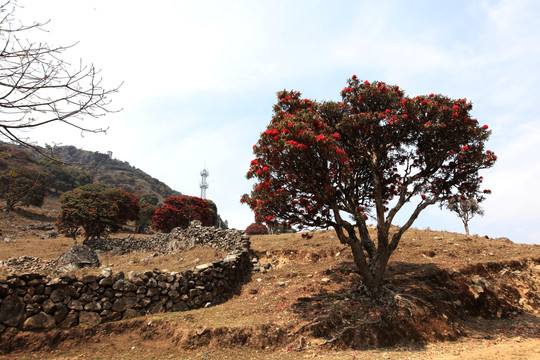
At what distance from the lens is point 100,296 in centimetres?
1004

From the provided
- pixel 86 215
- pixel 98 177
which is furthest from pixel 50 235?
pixel 98 177

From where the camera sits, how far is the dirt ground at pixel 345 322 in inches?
337

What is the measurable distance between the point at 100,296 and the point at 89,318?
2.35 ft

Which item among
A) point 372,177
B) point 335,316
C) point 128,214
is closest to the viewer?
point 335,316

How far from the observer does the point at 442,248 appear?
652 inches

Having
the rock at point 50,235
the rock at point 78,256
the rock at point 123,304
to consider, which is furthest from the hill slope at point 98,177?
the rock at point 123,304

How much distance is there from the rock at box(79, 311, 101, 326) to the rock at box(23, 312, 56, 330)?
0.72m

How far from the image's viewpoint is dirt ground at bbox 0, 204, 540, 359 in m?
8.56

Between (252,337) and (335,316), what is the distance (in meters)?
2.84

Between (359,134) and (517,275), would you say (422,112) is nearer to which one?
(359,134)

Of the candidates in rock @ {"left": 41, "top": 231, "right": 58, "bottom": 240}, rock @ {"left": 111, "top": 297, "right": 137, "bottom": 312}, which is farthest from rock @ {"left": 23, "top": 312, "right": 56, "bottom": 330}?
rock @ {"left": 41, "top": 231, "right": 58, "bottom": 240}

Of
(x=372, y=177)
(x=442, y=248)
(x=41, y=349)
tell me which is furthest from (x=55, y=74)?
(x=442, y=248)

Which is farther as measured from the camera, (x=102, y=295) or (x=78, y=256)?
(x=78, y=256)

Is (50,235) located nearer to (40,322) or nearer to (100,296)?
(100,296)
